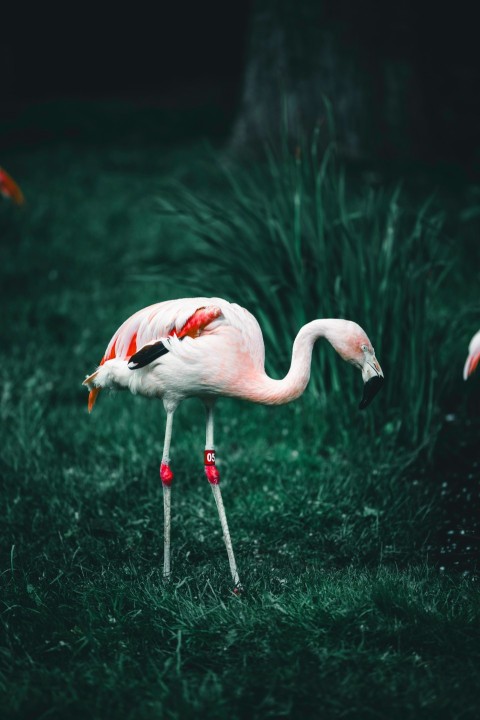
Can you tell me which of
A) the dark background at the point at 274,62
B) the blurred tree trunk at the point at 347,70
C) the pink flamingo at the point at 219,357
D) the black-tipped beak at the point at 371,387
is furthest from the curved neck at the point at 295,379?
the blurred tree trunk at the point at 347,70

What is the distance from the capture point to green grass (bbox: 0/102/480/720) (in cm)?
236

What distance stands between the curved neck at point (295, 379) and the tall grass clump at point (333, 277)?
948mm

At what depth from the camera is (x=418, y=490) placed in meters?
3.52

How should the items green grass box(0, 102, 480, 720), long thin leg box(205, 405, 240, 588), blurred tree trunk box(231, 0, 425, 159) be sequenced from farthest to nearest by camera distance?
blurred tree trunk box(231, 0, 425, 159) < long thin leg box(205, 405, 240, 588) < green grass box(0, 102, 480, 720)

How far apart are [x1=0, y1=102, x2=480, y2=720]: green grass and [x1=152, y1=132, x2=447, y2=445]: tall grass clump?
13 mm

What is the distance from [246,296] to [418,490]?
127 cm

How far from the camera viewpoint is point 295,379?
9.02 feet

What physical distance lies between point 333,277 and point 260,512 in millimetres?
1247

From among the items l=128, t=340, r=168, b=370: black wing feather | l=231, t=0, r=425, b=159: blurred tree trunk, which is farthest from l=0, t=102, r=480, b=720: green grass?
l=231, t=0, r=425, b=159: blurred tree trunk

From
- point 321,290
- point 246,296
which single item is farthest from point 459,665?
point 246,296

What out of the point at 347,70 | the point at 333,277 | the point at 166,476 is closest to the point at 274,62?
the point at 347,70

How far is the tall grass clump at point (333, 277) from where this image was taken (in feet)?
12.5

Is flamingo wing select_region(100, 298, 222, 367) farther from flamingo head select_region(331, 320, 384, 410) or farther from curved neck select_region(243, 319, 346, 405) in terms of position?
flamingo head select_region(331, 320, 384, 410)

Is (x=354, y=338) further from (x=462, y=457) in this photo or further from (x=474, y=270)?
(x=474, y=270)
